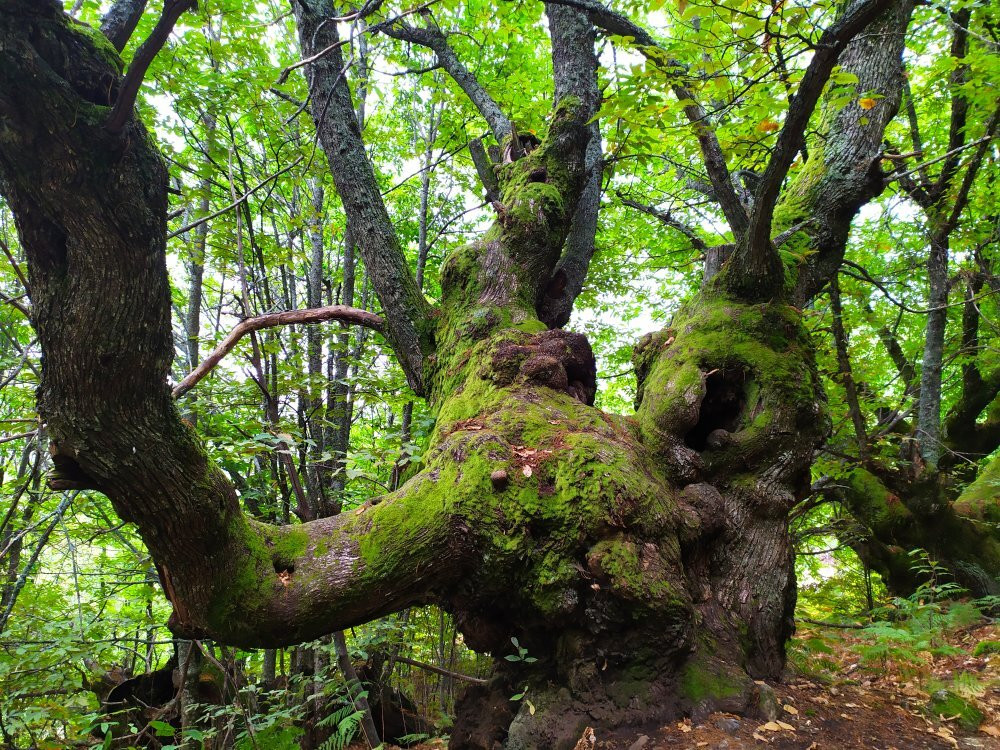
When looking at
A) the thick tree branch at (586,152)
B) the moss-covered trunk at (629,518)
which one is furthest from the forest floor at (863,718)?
the thick tree branch at (586,152)

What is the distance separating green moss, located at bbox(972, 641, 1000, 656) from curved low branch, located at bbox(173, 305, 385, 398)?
515 cm

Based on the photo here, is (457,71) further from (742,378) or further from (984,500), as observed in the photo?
(984,500)

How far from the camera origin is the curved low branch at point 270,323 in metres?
2.90

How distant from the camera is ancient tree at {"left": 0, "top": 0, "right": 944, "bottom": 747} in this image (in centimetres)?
189

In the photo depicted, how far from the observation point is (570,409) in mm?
3367

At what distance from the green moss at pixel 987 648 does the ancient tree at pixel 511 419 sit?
6.16 feet

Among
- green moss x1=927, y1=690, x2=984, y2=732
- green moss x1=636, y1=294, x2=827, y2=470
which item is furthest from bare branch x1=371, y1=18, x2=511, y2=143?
green moss x1=927, y1=690, x2=984, y2=732

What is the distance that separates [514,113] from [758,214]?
5.23m

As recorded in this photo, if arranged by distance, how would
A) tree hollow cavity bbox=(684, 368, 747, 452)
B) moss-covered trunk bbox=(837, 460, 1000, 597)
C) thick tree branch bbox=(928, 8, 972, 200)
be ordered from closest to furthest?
tree hollow cavity bbox=(684, 368, 747, 452), thick tree branch bbox=(928, 8, 972, 200), moss-covered trunk bbox=(837, 460, 1000, 597)

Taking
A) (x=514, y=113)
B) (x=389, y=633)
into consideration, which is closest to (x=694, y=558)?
(x=389, y=633)

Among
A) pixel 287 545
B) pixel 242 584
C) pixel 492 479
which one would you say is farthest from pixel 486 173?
pixel 242 584

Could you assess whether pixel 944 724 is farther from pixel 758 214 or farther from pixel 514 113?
pixel 514 113

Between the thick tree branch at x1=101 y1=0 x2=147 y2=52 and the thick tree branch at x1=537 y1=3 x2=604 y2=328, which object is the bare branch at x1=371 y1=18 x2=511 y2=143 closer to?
the thick tree branch at x1=537 y1=3 x2=604 y2=328

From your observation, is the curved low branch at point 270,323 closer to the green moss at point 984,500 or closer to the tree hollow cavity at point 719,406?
the tree hollow cavity at point 719,406
